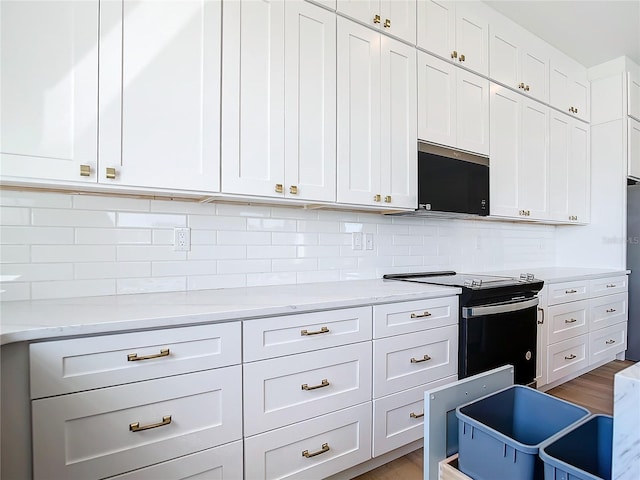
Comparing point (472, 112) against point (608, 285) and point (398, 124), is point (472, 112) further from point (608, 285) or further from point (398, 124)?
point (608, 285)

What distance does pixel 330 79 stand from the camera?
1.89 meters

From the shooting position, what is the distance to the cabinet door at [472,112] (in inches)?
97.3

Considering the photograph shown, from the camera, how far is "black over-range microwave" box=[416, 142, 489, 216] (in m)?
2.27

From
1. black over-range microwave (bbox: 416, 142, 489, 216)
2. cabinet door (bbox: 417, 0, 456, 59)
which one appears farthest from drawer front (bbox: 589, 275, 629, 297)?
cabinet door (bbox: 417, 0, 456, 59)

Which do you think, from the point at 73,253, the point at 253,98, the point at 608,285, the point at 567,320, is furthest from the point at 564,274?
the point at 73,253

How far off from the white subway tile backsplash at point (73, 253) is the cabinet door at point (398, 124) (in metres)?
1.48

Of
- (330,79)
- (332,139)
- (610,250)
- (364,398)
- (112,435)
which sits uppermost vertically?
(330,79)

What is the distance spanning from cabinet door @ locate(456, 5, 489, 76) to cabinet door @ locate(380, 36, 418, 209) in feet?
1.72

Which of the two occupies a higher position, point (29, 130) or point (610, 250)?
point (29, 130)

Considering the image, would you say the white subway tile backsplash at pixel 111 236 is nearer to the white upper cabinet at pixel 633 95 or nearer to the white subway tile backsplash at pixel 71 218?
the white subway tile backsplash at pixel 71 218

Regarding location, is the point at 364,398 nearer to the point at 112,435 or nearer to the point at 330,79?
the point at 112,435

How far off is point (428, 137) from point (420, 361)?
1402 mm

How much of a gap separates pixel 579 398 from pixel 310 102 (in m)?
2.93

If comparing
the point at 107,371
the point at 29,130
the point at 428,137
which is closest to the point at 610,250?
the point at 428,137
